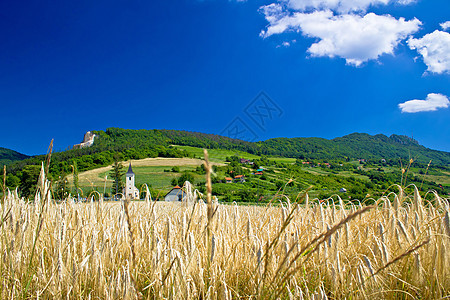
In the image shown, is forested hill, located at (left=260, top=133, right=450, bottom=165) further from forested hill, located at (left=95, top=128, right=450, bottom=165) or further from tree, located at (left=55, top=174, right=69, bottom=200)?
tree, located at (left=55, top=174, right=69, bottom=200)

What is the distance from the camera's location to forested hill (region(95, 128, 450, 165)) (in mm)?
52631

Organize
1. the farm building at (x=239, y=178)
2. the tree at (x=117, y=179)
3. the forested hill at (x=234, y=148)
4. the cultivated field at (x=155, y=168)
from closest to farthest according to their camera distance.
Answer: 1. the tree at (x=117, y=179)
2. the farm building at (x=239, y=178)
3. the cultivated field at (x=155, y=168)
4. the forested hill at (x=234, y=148)

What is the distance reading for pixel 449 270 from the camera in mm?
1701

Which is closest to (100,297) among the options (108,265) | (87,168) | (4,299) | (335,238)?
(108,265)

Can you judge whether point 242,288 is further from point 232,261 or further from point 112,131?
point 112,131

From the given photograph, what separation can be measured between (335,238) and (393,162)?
181ft

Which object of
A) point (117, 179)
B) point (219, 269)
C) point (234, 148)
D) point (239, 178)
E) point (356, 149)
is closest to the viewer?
point (219, 269)

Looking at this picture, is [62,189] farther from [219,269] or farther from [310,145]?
[310,145]

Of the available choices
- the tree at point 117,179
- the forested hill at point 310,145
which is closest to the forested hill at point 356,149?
the forested hill at point 310,145

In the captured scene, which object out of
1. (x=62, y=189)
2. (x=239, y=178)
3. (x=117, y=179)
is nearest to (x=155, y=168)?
(x=239, y=178)

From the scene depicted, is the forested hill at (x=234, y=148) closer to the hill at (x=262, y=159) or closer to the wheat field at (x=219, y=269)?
the hill at (x=262, y=159)

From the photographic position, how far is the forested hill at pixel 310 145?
5263 centimetres

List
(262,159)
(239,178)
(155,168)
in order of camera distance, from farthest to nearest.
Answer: (262,159), (155,168), (239,178)

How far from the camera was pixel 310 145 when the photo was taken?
225ft
